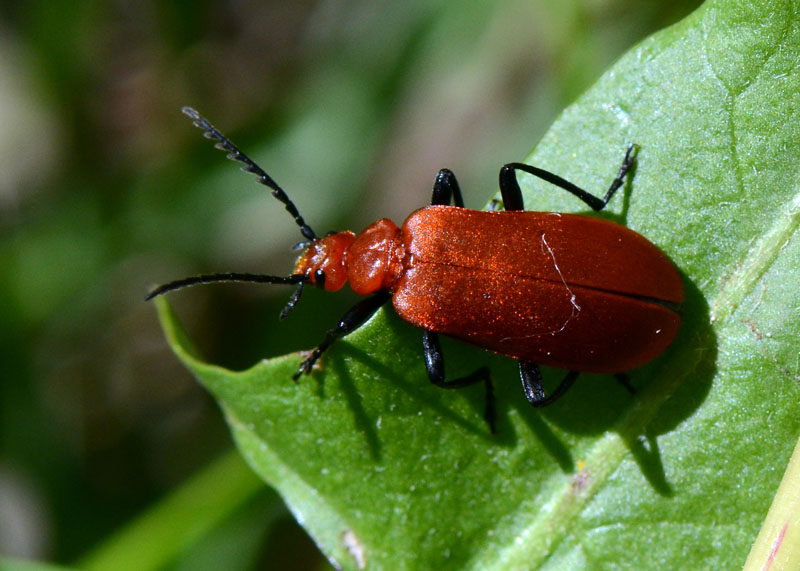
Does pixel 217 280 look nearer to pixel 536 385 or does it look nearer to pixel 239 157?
pixel 239 157

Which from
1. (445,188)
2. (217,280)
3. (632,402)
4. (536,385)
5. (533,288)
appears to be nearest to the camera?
(632,402)

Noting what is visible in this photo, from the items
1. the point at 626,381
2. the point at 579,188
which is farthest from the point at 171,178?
the point at 626,381

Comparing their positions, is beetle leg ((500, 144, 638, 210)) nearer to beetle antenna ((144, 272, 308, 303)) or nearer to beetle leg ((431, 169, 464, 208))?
beetle leg ((431, 169, 464, 208))

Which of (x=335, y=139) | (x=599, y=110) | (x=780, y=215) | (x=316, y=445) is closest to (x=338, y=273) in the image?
(x=316, y=445)

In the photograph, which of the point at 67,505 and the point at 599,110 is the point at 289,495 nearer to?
the point at 599,110

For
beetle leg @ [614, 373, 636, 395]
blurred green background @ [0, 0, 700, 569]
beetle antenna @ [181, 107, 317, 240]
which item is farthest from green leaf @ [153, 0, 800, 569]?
blurred green background @ [0, 0, 700, 569]

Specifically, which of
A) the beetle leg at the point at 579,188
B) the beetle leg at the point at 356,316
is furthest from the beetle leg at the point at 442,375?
the beetle leg at the point at 579,188
